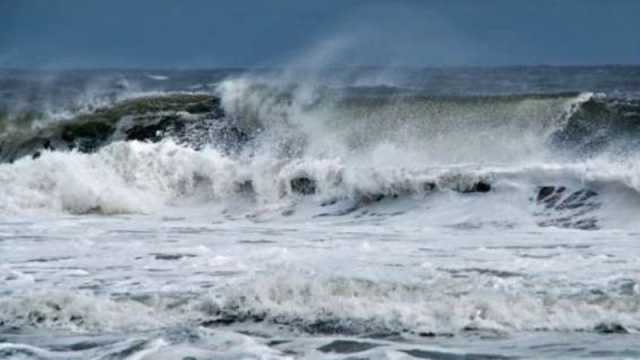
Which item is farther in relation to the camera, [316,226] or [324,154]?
[324,154]

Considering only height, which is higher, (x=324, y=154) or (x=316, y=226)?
(x=324, y=154)

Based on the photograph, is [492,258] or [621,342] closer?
[621,342]

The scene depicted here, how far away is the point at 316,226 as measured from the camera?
13.6 meters

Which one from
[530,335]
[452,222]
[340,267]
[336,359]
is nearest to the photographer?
[336,359]

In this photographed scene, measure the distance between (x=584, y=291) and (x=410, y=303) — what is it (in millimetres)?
1379

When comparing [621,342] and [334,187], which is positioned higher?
[334,187]

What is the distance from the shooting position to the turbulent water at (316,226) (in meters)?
7.43

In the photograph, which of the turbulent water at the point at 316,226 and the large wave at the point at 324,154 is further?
the large wave at the point at 324,154

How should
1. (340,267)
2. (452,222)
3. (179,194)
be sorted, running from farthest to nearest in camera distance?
(179,194), (452,222), (340,267)

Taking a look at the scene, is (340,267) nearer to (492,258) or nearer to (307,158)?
(492,258)

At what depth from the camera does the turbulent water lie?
7.43 m

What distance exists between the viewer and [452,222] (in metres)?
13.4

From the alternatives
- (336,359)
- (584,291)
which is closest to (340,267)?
(584,291)

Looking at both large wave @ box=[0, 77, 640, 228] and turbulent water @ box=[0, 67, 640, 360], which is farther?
large wave @ box=[0, 77, 640, 228]
